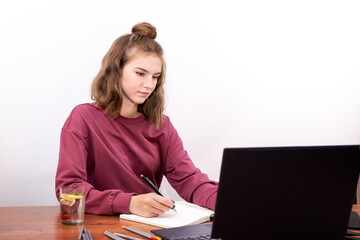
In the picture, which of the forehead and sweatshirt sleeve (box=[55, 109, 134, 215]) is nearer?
sweatshirt sleeve (box=[55, 109, 134, 215])

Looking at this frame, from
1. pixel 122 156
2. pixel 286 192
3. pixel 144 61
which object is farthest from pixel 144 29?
pixel 286 192

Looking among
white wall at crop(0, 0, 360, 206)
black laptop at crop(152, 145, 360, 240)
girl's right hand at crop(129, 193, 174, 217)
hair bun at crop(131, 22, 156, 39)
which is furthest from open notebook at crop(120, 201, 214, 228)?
white wall at crop(0, 0, 360, 206)

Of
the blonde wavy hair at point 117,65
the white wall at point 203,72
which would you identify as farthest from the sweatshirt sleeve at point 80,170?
the white wall at point 203,72

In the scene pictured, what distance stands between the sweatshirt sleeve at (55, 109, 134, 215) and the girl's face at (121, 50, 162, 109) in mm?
222

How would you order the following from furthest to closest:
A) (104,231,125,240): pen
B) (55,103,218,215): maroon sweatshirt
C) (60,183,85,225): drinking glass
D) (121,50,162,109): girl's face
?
(121,50,162,109): girl's face, (55,103,218,215): maroon sweatshirt, (60,183,85,225): drinking glass, (104,231,125,240): pen

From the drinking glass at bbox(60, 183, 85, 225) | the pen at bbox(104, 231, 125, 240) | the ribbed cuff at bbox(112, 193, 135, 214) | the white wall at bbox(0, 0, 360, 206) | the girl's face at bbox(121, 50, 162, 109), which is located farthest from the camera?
the white wall at bbox(0, 0, 360, 206)

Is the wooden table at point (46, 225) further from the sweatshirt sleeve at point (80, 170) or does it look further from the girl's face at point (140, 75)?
the girl's face at point (140, 75)

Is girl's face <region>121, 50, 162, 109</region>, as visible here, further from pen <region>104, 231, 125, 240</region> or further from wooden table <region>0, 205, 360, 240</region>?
pen <region>104, 231, 125, 240</region>

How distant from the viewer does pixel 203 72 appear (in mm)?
2389

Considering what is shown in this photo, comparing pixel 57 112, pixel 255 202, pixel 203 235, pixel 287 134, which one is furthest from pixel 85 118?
pixel 287 134

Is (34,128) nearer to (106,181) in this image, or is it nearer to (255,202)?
(106,181)

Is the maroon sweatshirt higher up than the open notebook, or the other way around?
the maroon sweatshirt

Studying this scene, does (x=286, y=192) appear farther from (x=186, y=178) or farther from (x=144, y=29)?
(x=144, y=29)

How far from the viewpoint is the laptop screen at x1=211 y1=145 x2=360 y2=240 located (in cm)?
90
